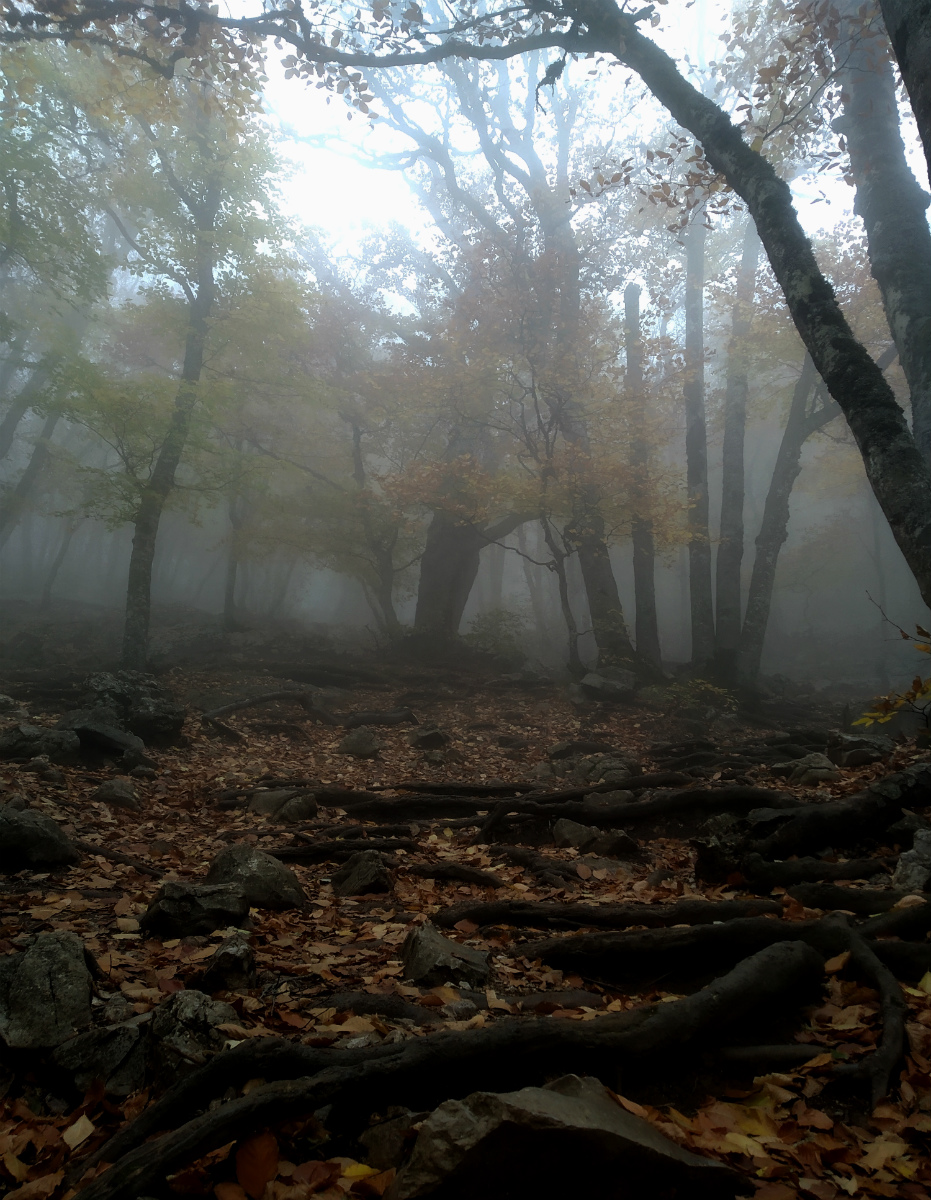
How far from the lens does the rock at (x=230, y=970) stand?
9.20ft

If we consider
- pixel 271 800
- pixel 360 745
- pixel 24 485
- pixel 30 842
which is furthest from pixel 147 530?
pixel 24 485

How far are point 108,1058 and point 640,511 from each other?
13910 mm

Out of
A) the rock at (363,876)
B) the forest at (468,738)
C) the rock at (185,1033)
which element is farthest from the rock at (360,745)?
the rock at (185,1033)

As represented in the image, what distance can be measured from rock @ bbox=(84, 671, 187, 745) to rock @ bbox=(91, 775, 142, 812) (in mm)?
2525

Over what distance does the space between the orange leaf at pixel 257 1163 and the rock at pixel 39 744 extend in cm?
693

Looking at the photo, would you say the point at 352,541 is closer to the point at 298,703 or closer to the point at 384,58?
the point at 298,703

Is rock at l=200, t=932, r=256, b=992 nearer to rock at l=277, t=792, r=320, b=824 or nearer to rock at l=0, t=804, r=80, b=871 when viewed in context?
rock at l=0, t=804, r=80, b=871

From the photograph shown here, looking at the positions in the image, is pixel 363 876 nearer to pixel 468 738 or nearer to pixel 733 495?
pixel 468 738

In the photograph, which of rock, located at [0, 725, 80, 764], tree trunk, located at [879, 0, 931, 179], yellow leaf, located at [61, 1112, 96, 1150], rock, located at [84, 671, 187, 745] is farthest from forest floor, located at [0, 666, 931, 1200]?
tree trunk, located at [879, 0, 931, 179]

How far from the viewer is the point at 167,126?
14586 mm

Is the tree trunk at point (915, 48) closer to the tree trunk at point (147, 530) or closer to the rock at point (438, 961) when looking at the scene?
the rock at point (438, 961)

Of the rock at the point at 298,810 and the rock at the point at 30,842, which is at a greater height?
the rock at the point at 30,842

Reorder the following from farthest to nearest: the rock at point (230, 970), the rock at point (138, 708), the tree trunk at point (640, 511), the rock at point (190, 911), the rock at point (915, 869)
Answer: the tree trunk at point (640, 511) < the rock at point (138, 708) < the rock at point (915, 869) < the rock at point (190, 911) < the rock at point (230, 970)

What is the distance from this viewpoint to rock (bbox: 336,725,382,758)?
970 centimetres
